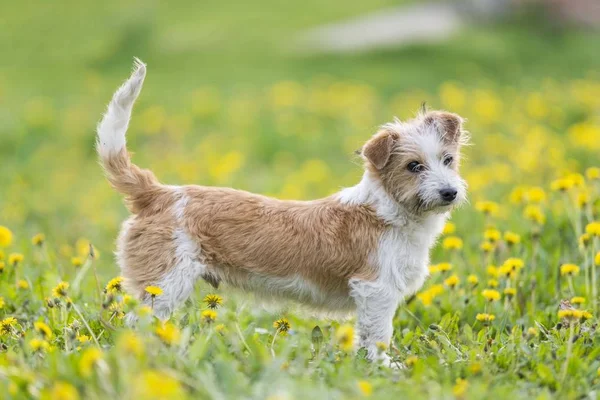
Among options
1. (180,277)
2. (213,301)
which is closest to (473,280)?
(213,301)

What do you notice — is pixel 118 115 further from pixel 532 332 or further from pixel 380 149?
pixel 532 332

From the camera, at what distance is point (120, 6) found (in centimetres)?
1988

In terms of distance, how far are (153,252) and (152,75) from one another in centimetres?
1114

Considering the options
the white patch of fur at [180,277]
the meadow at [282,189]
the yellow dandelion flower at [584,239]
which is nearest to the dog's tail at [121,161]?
the white patch of fur at [180,277]

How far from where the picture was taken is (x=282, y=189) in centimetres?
913

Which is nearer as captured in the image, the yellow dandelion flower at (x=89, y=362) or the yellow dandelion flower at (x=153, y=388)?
the yellow dandelion flower at (x=153, y=388)

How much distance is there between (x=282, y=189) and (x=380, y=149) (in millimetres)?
4343

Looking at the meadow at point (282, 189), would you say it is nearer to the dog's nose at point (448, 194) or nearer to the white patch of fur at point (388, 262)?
the white patch of fur at point (388, 262)

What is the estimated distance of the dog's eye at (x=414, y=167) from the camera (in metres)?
4.83

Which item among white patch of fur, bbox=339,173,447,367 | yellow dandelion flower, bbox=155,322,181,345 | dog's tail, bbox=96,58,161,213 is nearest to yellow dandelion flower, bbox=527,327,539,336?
white patch of fur, bbox=339,173,447,367

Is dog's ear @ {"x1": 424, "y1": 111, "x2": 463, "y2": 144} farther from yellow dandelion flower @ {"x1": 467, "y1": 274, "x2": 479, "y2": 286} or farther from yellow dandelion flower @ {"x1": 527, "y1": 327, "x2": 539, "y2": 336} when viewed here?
yellow dandelion flower @ {"x1": 527, "y1": 327, "x2": 539, "y2": 336}

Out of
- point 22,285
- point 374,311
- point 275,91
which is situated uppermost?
point 275,91

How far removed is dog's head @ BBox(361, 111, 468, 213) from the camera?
4703 mm

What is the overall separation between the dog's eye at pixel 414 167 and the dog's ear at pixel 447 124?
10.0 inches
